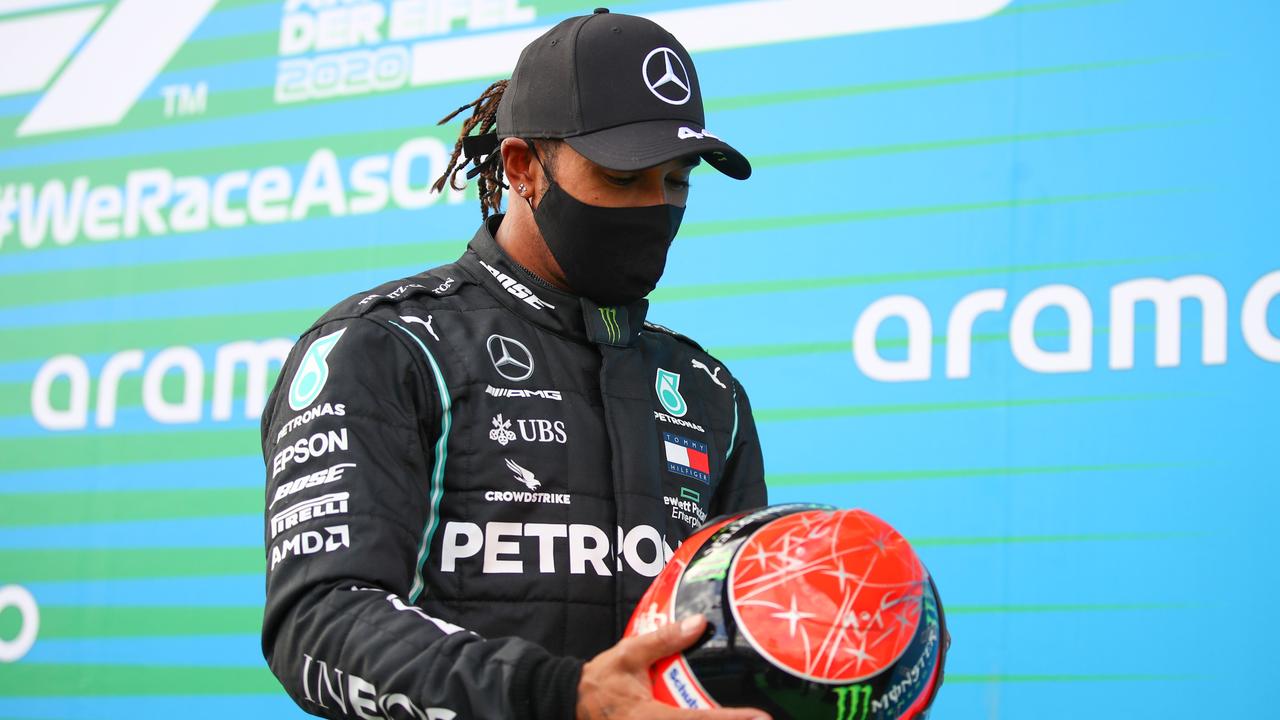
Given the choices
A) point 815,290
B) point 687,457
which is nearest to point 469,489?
point 687,457

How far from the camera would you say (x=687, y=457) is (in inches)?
59.5

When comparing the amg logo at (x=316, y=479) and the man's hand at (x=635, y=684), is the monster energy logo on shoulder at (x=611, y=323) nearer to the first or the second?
the amg logo at (x=316, y=479)

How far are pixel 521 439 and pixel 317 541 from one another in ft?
0.79

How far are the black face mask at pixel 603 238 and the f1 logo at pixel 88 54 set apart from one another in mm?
1985

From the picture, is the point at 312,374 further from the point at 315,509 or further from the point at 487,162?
the point at 487,162

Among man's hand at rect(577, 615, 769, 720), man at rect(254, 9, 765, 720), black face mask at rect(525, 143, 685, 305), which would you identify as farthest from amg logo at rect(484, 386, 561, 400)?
man's hand at rect(577, 615, 769, 720)

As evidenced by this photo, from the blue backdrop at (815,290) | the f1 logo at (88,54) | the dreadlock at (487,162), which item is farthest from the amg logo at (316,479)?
the f1 logo at (88,54)

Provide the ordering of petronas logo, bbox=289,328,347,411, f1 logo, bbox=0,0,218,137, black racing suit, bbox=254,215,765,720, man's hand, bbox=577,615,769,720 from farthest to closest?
f1 logo, bbox=0,0,218,137, petronas logo, bbox=289,328,347,411, black racing suit, bbox=254,215,765,720, man's hand, bbox=577,615,769,720

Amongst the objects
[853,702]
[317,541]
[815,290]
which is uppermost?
[815,290]

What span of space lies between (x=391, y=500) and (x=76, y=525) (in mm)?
2112

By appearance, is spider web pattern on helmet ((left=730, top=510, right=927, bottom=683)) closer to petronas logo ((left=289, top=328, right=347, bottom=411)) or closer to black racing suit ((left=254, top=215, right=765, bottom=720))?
black racing suit ((left=254, top=215, right=765, bottom=720))

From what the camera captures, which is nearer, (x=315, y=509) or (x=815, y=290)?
(x=315, y=509)

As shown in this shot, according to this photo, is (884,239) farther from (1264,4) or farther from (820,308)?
(1264,4)

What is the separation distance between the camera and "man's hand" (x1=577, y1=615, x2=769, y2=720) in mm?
1034
